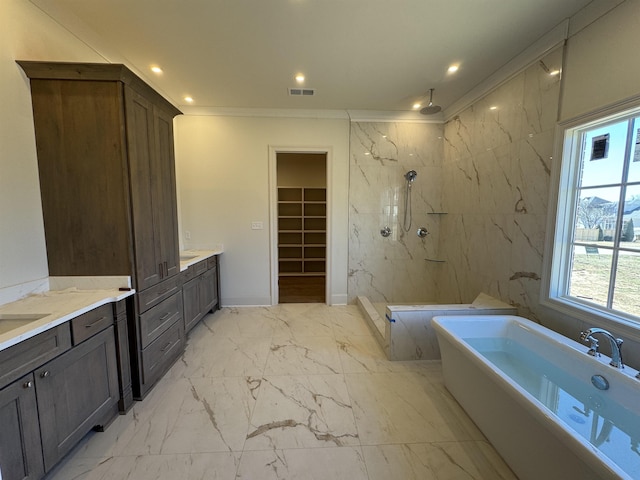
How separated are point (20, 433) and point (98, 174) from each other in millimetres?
1478

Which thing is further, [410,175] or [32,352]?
[410,175]

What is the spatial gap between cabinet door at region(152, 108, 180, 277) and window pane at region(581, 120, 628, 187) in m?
3.40

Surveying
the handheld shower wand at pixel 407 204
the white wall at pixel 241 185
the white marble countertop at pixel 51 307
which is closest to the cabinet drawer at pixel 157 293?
the white marble countertop at pixel 51 307

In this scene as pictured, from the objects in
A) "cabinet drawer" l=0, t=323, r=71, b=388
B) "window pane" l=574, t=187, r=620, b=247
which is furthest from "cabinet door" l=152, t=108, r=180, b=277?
"window pane" l=574, t=187, r=620, b=247

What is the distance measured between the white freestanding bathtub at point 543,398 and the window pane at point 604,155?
3.86 ft

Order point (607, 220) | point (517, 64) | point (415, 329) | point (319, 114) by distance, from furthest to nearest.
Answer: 1. point (319, 114)
2. point (415, 329)
3. point (517, 64)
4. point (607, 220)

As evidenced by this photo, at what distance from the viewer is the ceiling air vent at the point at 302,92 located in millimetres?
3056

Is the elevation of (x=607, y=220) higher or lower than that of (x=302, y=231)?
higher

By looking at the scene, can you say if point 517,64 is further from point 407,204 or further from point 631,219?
point 407,204

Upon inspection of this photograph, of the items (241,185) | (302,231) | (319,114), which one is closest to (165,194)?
(241,185)

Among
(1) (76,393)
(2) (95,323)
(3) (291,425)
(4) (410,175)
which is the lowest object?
(3) (291,425)

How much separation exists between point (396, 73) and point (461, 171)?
4.93ft

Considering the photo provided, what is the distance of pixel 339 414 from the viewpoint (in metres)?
1.83

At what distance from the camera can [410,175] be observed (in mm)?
3760
